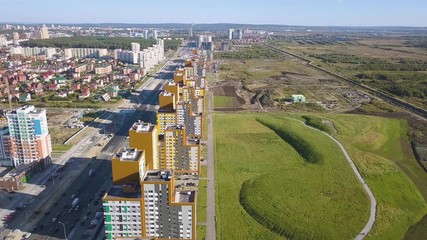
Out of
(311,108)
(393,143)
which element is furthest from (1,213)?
(311,108)

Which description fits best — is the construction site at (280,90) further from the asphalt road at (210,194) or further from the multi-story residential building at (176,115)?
the multi-story residential building at (176,115)

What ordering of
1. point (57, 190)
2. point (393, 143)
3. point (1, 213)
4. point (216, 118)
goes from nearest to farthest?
point (1, 213) → point (57, 190) → point (393, 143) → point (216, 118)

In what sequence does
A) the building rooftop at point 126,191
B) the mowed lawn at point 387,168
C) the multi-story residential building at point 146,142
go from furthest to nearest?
the mowed lawn at point 387,168 → the multi-story residential building at point 146,142 → the building rooftop at point 126,191

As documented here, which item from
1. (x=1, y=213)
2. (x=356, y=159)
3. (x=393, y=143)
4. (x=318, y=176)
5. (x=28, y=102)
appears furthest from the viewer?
(x=28, y=102)

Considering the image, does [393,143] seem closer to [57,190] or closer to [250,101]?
[250,101]

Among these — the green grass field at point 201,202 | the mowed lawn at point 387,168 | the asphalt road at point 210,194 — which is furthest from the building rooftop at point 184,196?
the mowed lawn at point 387,168

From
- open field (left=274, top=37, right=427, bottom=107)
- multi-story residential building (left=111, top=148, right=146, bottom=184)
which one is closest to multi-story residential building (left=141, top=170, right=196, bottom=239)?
multi-story residential building (left=111, top=148, right=146, bottom=184)

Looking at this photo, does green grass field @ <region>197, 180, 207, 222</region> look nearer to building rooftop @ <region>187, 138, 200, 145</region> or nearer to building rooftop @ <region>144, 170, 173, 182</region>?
building rooftop @ <region>187, 138, 200, 145</region>
